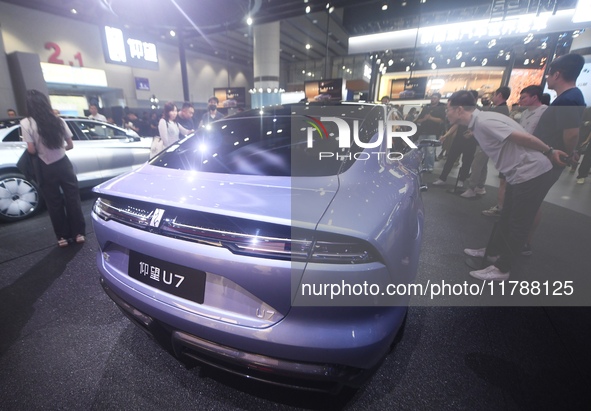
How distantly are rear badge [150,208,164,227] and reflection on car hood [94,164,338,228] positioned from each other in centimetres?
4

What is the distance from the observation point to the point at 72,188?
9.04 ft

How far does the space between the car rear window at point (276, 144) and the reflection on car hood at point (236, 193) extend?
0.12m

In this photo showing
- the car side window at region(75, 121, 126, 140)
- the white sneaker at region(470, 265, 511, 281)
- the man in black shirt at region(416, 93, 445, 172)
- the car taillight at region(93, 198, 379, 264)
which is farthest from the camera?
the man in black shirt at region(416, 93, 445, 172)

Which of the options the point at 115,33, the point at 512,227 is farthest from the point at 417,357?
the point at 115,33

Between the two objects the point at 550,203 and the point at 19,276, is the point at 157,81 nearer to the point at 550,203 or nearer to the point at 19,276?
the point at 19,276

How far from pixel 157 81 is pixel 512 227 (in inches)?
778

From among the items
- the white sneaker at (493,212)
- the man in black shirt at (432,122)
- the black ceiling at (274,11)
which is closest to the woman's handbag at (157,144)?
the black ceiling at (274,11)

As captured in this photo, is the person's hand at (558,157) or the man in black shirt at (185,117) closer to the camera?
the person's hand at (558,157)

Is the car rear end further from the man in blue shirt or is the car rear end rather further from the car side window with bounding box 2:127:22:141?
the car side window with bounding box 2:127:22:141

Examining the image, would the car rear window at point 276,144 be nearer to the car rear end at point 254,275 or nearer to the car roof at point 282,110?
the car roof at point 282,110

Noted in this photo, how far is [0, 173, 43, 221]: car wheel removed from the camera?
3.29m

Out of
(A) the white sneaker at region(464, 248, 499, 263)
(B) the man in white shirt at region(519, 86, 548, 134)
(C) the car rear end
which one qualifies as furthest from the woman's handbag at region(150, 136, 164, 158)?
(B) the man in white shirt at region(519, 86, 548, 134)

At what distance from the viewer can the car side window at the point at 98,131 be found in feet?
13.6
